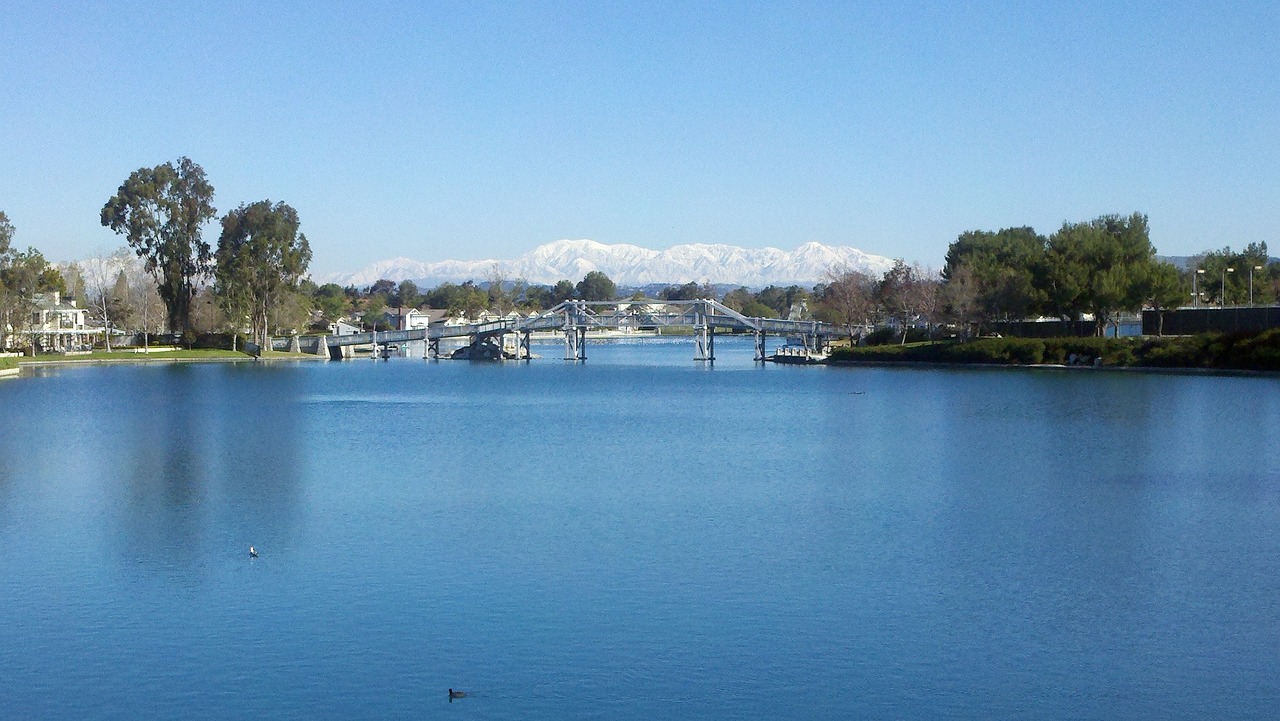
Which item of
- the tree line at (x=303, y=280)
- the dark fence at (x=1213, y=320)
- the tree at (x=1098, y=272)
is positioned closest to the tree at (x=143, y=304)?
the tree line at (x=303, y=280)

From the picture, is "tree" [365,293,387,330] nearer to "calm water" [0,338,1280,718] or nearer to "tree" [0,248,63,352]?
"tree" [0,248,63,352]

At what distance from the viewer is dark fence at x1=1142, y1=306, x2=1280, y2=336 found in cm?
7175

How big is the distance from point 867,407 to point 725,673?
1486 inches

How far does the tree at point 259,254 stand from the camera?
92750 millimetres

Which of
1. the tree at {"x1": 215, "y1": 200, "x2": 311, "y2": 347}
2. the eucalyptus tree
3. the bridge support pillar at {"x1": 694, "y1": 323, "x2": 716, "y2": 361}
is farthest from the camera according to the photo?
the bridge support pillar at {"x1": 694, "y1": 323, "x2": 716, "y2": 361}

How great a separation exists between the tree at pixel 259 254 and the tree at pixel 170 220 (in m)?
1.65

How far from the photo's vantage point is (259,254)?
92875 millimetres

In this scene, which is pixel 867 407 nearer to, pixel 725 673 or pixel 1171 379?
pixel 1171 379

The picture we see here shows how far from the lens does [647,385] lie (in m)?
70.4

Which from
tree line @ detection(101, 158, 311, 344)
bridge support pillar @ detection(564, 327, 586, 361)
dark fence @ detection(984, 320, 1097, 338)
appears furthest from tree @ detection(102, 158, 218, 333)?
dark fence @ detection(984, 320, 1097, 338)

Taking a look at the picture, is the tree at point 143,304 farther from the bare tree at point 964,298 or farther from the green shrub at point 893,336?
the bare tree at point 964,298

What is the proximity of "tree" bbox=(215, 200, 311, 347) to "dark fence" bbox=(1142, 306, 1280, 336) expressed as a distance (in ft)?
186

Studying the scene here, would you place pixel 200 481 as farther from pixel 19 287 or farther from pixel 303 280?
pixel 303 280

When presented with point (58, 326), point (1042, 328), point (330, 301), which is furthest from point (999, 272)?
point (330, 301)
